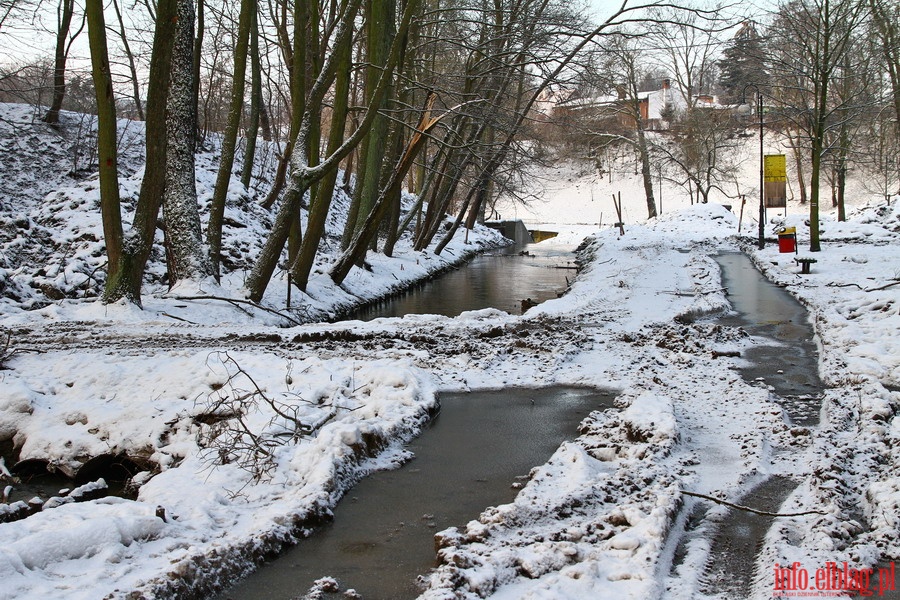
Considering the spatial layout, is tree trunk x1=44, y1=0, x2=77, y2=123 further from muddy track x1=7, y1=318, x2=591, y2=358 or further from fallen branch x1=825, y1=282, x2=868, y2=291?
fallen branch x1=825, y1=282, x2=868, y2=291

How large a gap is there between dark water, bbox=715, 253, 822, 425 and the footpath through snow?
23cm

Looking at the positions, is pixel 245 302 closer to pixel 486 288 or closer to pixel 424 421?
pixel 424 421

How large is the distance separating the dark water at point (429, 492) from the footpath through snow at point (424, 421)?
18 cm

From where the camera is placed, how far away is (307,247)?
14.6 m

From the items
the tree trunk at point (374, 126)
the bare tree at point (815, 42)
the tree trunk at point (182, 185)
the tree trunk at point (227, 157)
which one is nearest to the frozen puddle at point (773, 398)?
the bare tree at point (815, 42)

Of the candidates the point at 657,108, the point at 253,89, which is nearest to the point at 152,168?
the point at 253,89

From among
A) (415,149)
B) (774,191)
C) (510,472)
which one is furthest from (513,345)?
(774,191)

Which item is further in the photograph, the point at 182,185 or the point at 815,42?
the point at 815,42

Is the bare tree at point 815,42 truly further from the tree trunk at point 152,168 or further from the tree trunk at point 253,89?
the tree trunk at point 152,168

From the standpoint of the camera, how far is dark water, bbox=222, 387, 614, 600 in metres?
4.16

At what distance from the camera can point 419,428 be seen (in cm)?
680

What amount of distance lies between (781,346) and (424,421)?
553 centimetres

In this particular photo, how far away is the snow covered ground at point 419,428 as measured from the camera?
4016 mm

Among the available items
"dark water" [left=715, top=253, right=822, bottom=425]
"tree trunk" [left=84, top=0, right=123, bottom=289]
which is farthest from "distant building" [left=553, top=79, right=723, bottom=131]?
"tree trunk" [left=84, top=0, right=123, bottom=289]
